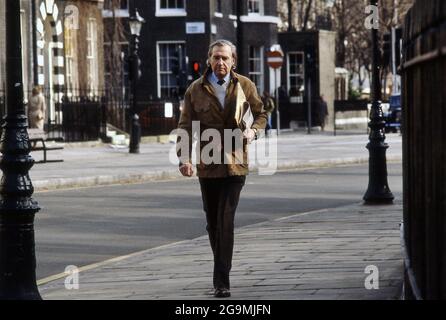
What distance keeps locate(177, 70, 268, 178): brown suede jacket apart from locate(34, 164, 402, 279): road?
2.58 meters

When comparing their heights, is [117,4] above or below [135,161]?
above

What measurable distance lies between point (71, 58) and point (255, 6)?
16.3m

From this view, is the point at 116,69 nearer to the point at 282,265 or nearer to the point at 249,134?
the point at 282,265

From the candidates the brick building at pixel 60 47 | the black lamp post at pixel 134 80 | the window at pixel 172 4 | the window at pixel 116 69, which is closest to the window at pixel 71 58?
the brick building at pixel 60 47

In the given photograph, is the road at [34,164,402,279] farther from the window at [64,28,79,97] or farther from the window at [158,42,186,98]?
the window at [158,42,186,98]

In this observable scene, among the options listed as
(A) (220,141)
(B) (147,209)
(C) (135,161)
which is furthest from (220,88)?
(C) (135,161)

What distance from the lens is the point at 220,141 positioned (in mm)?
9461

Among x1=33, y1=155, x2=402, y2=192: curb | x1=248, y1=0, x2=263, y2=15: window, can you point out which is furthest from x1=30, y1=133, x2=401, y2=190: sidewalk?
x1=248, y1=0, x2=263, y2=15: window

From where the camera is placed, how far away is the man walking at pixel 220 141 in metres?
9.47

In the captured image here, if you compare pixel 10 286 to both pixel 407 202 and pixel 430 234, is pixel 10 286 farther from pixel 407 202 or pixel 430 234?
pixel 430 234

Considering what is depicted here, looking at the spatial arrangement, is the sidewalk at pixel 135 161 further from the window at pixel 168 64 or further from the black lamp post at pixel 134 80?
the window at pixel 168 64

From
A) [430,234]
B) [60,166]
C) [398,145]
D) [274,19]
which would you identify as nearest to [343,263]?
[430,234]

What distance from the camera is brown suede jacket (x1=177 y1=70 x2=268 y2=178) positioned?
946 centimetres
